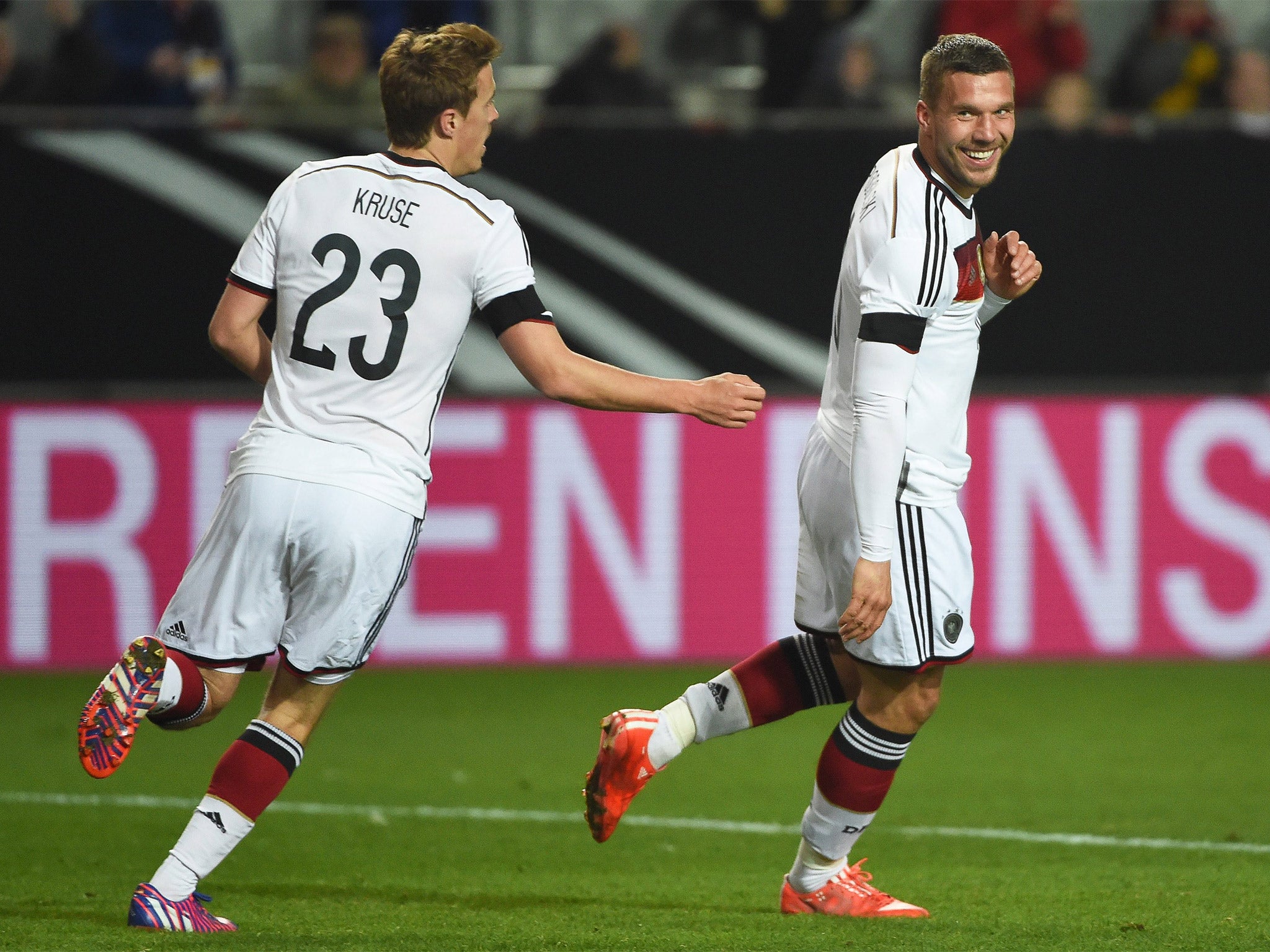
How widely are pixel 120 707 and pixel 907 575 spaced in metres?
1.71

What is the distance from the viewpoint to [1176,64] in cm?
1012

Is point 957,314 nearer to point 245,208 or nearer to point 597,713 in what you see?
point 597,713

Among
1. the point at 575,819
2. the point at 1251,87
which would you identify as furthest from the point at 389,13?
the point at 575,819

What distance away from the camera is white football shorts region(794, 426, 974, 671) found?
3.99 metres

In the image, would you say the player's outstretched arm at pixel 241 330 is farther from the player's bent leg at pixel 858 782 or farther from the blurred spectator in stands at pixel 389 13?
the blurred spectator in stands at pixel 389 13

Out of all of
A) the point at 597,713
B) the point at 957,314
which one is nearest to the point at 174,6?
the point at 597,713

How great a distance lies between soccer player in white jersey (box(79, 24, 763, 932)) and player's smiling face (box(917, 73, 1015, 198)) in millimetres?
734

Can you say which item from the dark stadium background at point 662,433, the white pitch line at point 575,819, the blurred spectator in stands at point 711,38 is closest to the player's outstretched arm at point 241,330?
the white pitch line at point 575,819

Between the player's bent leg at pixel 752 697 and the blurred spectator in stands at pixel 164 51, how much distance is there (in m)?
6.42

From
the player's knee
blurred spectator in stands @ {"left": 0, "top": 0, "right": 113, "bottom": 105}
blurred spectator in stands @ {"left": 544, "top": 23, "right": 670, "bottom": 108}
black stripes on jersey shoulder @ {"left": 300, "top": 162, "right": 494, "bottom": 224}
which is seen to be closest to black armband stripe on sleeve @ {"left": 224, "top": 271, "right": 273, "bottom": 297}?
black stripes on jersey shoulder @ {"left": 300, "top": 162, "right": 494, "bottom": 224}

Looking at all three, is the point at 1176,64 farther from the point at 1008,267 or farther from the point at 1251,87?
the point at 1008,267

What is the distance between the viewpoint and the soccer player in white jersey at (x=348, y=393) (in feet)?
12.3

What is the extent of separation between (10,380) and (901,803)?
5.22 metres

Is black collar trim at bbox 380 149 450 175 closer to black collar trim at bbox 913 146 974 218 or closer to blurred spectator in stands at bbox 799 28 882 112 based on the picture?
black collar trim at bbox 913 146 974 218
